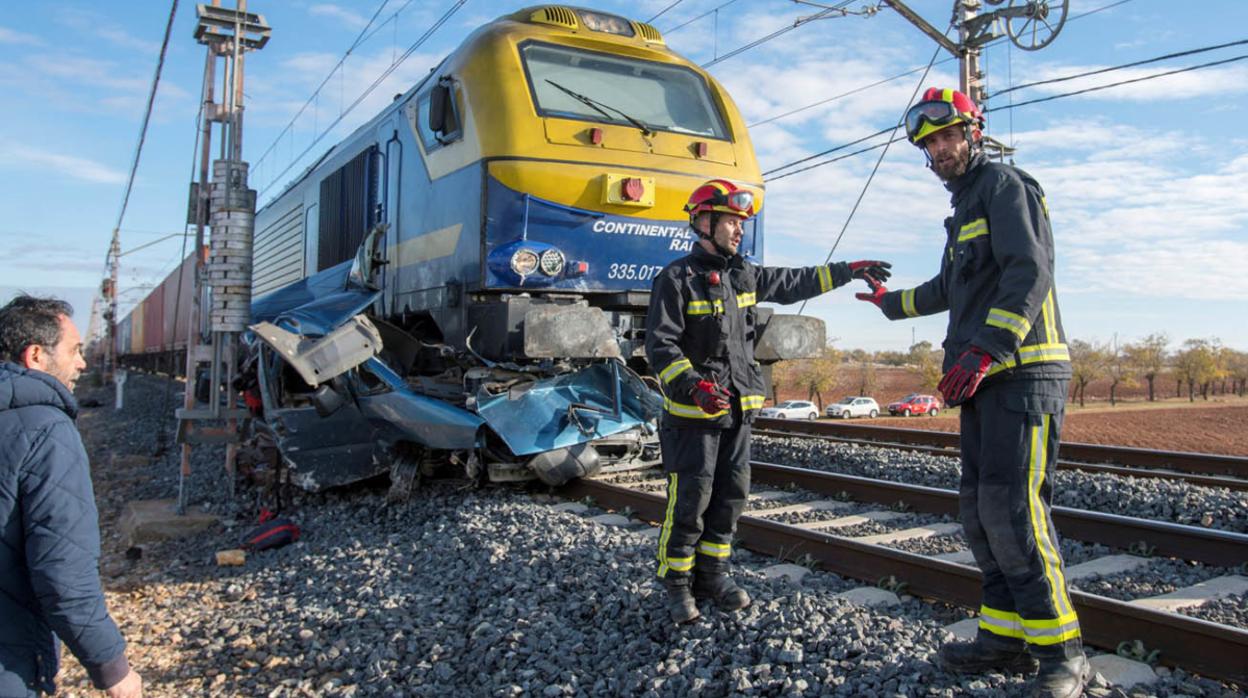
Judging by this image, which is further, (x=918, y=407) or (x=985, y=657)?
(x=918, y=407)

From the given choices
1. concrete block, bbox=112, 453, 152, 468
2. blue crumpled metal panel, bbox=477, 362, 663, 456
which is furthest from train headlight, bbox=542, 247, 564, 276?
concrete block, bbox=112, 453, 152, 468

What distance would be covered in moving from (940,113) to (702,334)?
131 centimetres

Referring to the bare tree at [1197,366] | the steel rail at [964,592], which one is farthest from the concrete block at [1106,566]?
the bare tree at [1197,366]

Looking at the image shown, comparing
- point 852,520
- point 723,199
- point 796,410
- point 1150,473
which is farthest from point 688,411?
point 796,410

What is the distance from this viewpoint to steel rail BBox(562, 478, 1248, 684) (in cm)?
319

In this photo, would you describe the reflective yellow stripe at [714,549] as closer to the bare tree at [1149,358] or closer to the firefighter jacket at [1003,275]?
the firefighter jacket at [1003,275]

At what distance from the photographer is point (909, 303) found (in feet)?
12.4

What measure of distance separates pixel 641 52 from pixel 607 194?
145cm

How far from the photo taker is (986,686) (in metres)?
2.90

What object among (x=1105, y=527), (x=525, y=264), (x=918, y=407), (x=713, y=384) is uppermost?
(x=525, y=264)

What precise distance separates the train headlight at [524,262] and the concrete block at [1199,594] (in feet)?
13.8

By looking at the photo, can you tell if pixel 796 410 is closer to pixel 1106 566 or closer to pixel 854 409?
pixel 854 409

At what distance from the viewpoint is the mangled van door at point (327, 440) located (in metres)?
6.88

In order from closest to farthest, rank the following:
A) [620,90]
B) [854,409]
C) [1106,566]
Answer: [1106,566], [620,90], [854,409]
